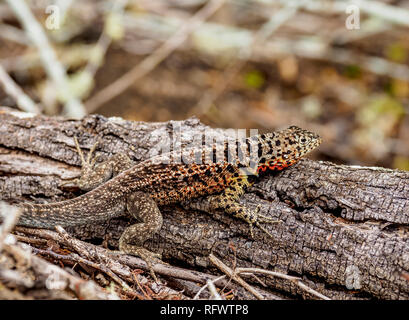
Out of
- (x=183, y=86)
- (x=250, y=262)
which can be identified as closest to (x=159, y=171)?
(x=250, y=262)

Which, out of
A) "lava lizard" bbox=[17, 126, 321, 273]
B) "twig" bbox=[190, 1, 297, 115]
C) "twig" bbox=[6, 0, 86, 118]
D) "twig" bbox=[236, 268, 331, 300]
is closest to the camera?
"twig" bbox=[236, 268, 331, 300]

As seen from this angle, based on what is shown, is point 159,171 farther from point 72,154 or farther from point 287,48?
point 287,48

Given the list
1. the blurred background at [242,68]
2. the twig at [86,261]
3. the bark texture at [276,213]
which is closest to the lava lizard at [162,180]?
the bark texture at [276,213]

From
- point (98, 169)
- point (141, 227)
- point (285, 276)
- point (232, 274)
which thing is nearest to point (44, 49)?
point (98, 169)

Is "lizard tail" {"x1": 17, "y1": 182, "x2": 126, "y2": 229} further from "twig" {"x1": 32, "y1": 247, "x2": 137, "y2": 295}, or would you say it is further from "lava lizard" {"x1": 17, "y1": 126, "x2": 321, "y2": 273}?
"twig" {"x1": 32, "y1": 247, "x2": 137, "y2": 295}

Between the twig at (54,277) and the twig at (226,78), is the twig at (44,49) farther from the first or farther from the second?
the twig at (54,277)

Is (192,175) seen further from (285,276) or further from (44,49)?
(44,49)

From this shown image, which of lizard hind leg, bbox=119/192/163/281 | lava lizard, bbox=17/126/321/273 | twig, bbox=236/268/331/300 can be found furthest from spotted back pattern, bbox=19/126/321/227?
twig, bbox=236/268/331/300
